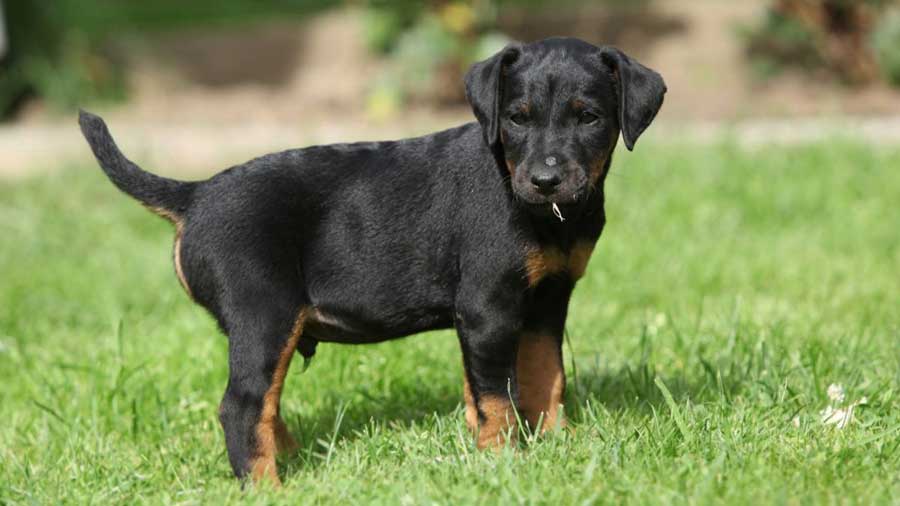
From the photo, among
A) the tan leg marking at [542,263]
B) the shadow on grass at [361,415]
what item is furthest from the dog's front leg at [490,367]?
the shadow on grass at [361,415]

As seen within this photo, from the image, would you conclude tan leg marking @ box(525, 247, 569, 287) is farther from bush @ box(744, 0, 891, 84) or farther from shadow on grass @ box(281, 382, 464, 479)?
bush @ box(744, 0, 891, 84)

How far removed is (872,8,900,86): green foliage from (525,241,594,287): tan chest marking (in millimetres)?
7501

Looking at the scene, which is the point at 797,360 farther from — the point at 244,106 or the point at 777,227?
the point at 244,106

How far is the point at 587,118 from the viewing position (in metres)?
3.94

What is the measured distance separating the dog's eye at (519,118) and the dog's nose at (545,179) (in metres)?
0.26

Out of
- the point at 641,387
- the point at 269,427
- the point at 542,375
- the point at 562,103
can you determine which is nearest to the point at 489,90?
the point at 562,103

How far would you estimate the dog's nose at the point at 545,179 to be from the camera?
12.3 feet

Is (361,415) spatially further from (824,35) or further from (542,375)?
(824,35)

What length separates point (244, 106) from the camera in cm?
1195

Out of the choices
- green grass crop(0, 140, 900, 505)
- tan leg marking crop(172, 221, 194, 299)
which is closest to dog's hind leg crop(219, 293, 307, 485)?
green grass crop(0, 140, 900, 505)

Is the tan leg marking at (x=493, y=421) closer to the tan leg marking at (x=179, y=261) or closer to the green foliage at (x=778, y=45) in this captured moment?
the tan leg marking at (x=179, y=261)

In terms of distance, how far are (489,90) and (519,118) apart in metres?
0.14

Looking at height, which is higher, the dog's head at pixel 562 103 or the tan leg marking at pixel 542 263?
the dog's head at pixel 562 103

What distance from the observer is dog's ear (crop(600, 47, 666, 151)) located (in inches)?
156
